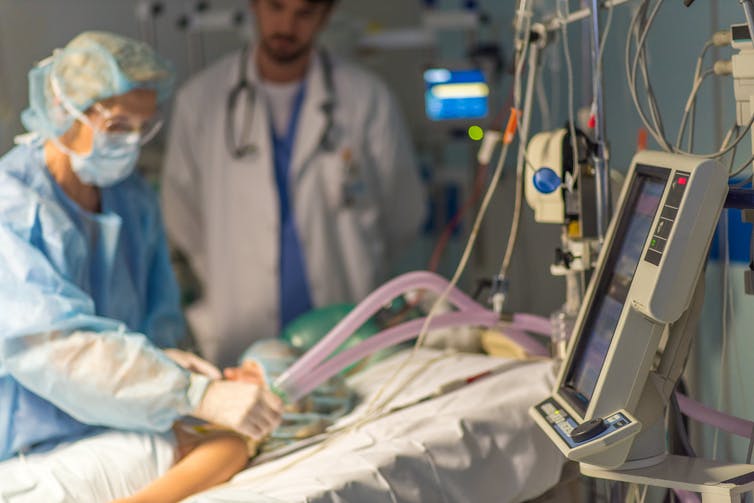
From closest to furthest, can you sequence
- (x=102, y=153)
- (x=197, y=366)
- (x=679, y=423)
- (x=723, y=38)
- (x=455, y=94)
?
(x=723, y=38)
(x=679, y=423)
(x=102, y=153)
(x=197, y=366)
(x=455, y=94)

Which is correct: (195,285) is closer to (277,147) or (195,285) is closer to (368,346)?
(277,147)

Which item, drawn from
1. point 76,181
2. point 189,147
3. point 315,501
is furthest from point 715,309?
point 189,147

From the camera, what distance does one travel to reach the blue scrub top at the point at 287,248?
350cm

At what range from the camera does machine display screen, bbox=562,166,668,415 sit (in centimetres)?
159

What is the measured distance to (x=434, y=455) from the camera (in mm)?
1916

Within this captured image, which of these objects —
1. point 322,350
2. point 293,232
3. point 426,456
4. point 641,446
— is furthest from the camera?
point 293,232

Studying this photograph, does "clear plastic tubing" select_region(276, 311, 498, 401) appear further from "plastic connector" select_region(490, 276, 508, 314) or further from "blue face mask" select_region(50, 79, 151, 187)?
"blue face mask" select_region(50, 79, 151, 187)

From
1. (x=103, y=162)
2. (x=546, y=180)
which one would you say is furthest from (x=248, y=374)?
(x=546, y=180)

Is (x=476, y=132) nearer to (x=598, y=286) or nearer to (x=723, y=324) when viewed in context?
(x=723, y=324)

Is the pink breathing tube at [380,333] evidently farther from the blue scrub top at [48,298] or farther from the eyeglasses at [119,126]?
the eyeglasses at [119,126]

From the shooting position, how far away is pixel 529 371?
7.50 feet

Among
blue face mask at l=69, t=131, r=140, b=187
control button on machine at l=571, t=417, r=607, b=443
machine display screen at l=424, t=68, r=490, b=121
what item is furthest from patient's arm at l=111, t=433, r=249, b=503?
machine display screen at l=424, t=68, r=490, b=121

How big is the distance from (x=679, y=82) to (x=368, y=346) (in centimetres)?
92

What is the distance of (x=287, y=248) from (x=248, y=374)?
1328mm
